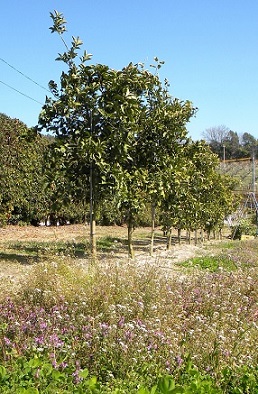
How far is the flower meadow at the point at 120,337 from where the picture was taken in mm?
3189

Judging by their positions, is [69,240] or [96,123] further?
[69,240]

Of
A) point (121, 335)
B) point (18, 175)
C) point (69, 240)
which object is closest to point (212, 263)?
point (121, 335)

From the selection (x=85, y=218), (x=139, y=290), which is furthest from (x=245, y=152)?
(x=139, y=290)

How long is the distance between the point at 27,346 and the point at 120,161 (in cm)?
665

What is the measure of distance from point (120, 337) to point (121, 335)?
0.11ft

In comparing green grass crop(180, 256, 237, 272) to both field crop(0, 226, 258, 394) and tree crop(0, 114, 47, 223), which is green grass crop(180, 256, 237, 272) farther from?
tree crop(0, 114, 47, 223)

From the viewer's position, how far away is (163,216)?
1647 centimetres

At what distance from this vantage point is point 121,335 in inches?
155

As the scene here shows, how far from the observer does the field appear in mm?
3208

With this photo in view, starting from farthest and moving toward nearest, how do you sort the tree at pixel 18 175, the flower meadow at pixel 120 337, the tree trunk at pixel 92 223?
the tree at pixel 18 175 → the tree trunk at pixel 92 223 → the flower meadow at pixel 120 337

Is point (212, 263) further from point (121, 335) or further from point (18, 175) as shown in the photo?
point (18, 175)

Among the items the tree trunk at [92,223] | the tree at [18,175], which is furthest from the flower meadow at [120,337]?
the tree at [18,175]

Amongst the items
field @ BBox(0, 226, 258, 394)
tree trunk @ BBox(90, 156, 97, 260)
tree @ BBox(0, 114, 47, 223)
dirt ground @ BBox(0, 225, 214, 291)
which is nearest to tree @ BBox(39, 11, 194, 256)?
tree trunk @ BBox(90, 156, 97, 260)

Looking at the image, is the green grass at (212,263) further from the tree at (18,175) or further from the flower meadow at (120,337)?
the tree at (18,175)
